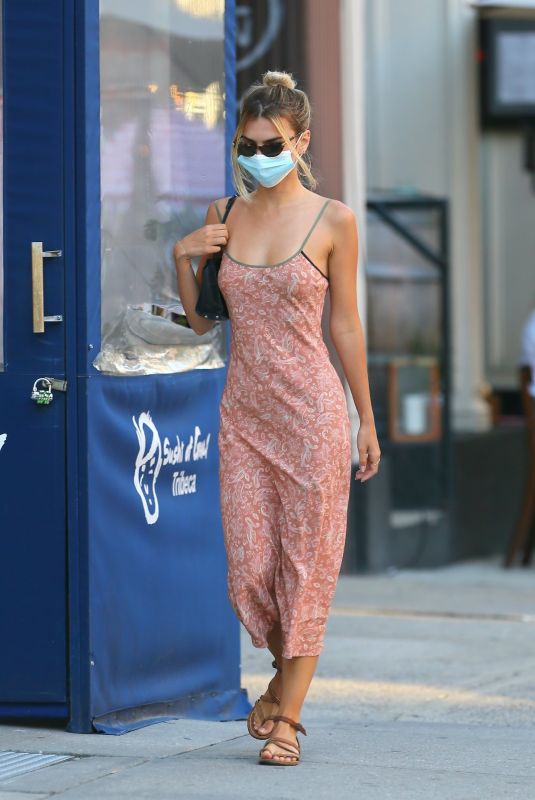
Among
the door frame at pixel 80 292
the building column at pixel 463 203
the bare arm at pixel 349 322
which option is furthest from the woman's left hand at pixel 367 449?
the building column at pixel 463 203

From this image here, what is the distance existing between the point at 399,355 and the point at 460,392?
Result: 63.3 inches

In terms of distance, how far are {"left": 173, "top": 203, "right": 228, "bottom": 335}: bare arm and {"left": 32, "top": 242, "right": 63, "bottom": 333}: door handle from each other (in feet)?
1.39

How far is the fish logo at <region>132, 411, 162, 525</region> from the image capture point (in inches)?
200

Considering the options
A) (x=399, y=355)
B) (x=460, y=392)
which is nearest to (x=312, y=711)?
(x=399, y=355)

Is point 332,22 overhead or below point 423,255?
overhead

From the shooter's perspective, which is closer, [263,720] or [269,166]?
[269,166]

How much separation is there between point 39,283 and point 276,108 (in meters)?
0.92

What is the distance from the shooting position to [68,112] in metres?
4.84

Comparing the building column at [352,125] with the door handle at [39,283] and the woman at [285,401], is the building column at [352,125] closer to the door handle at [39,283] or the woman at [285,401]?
the door handle at [39,283]

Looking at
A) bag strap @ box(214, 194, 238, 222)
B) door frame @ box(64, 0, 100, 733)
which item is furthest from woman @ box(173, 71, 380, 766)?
door frame @ box(64, 0, 100, 733)

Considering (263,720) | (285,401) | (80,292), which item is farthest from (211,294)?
(263,720)

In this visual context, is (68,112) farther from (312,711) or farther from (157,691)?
(312,711)

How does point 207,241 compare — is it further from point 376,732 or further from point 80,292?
point 376,732

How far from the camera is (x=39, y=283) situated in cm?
486
